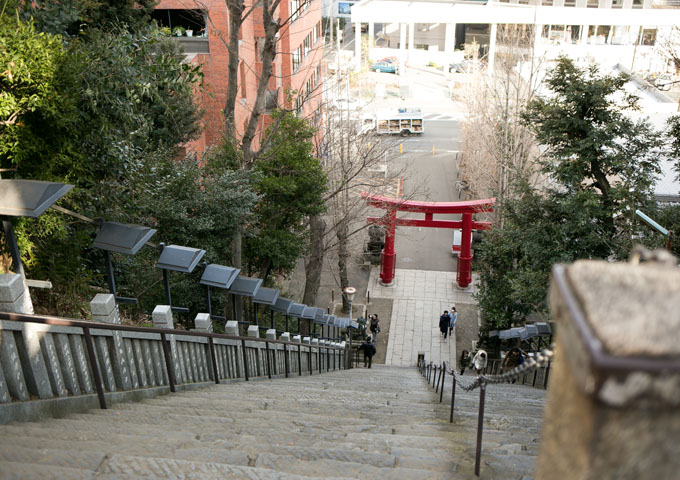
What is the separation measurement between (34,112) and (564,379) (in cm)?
722

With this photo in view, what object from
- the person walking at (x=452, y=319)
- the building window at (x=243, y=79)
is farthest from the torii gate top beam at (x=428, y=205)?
the building window at (x=243, y=79)

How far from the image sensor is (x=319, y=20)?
36875 millimetres

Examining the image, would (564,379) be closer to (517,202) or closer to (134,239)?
(134,239)

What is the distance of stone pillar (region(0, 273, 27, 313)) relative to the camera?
4102 mm

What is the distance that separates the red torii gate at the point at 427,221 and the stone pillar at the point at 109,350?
15.5 metres

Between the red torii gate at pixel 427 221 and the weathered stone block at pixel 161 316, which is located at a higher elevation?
the weathered stone block at pixel 161 316

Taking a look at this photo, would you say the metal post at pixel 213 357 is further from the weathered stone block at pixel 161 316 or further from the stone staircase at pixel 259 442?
the weathered stone block at pixel 161 316

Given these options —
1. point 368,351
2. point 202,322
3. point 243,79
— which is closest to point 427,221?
point 368,351

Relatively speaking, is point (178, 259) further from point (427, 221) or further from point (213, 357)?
point (427, 221)

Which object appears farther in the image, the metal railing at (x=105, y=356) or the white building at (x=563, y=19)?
the white building at (x=563, y=19)

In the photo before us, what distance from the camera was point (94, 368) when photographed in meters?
4.63

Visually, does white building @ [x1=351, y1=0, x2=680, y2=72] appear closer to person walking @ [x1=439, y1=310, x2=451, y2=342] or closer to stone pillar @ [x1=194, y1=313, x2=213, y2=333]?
person walking @ [x1=439, y1=310, x2=451, y2=342]

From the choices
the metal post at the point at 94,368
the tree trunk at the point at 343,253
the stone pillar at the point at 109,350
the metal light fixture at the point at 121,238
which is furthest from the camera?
the tree trunk at the point at 343,253

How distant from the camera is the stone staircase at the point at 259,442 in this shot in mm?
3061
